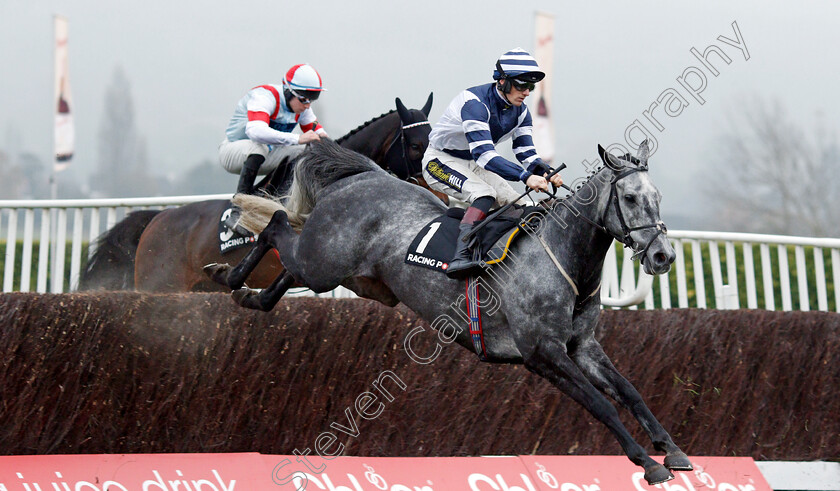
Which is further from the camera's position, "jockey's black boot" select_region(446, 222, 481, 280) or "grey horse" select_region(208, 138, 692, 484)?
"jockey's black boot" select_region(446, 222, 481, 280)

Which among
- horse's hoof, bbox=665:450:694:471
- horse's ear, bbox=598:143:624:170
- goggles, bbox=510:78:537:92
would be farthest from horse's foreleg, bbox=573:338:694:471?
goggles, bbox=510:78:537:92

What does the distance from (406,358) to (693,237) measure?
3.49m

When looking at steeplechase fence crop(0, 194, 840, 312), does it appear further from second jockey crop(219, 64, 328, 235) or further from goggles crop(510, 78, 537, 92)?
goggles crop(510, 78, 537, 92)

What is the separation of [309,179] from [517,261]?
149 centimetres

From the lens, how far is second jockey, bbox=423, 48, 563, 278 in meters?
4.28

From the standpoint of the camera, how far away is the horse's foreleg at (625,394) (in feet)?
12.3

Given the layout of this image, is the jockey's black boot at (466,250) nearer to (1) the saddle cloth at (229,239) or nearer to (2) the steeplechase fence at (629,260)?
(1) the saddle cloth at (229,239)

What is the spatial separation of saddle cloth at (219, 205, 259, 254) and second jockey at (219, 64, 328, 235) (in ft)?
0.24

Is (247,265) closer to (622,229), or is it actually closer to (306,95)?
(306,95)

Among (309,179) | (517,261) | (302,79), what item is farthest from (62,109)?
(517,261)

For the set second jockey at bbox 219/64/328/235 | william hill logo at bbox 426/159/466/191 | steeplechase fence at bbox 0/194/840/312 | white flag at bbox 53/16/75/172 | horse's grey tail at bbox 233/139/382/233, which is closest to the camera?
william hill logo at bbox 426/159/466/191

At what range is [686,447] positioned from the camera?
18.5 ft

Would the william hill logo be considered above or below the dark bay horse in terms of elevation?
above

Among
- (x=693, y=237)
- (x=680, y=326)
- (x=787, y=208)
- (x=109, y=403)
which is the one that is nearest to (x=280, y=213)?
(x=109, y=403)
